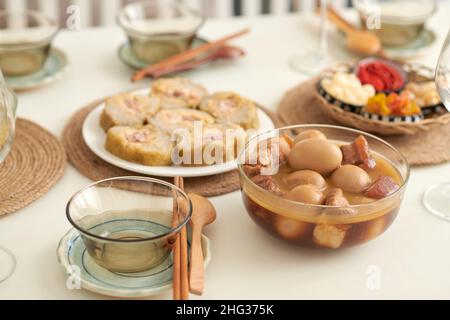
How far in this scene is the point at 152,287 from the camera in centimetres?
95

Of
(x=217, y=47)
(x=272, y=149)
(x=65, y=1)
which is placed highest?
(x=272, y=149)

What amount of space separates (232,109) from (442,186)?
393mm

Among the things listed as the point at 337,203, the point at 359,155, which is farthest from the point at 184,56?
the point at 337,203

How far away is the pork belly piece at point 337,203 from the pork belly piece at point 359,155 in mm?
90

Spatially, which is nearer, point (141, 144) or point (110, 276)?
point (110, 276)

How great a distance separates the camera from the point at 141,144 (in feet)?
4.11

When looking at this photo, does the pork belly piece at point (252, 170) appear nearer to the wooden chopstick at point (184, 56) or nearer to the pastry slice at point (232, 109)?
the pastry slice at point (232, 109)

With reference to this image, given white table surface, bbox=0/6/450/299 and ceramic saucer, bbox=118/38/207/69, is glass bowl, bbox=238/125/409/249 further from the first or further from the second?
ceramic saucer, bbox=118/38/207/69

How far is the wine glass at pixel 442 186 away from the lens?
112 cm

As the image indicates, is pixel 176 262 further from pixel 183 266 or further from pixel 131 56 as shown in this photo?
pixel 131 56

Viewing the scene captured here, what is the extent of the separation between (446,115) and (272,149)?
0.43 m

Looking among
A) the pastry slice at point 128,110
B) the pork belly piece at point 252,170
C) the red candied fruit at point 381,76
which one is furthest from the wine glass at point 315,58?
the pork belly piece at point 252,170
